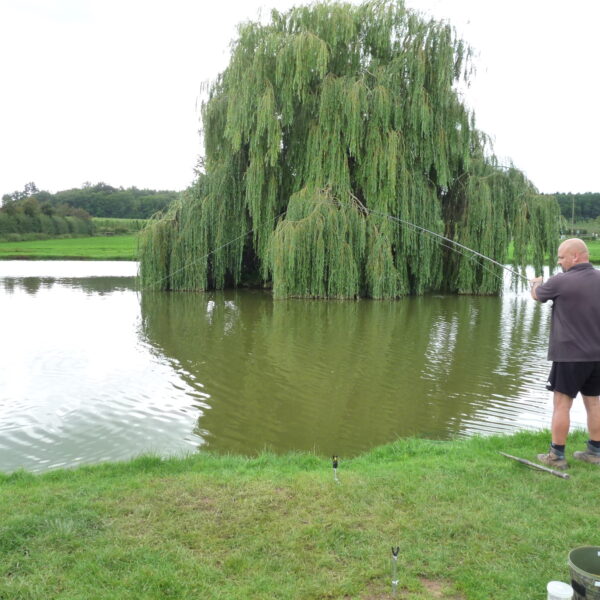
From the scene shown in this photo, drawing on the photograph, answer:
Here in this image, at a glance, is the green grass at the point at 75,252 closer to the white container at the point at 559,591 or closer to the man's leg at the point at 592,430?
the man's leg at the point at 592,430

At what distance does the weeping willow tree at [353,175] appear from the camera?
703 inches

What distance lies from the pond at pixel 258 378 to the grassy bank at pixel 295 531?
1725 mm

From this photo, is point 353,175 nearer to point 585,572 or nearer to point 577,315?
point 577,315

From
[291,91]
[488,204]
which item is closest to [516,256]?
[488,204]

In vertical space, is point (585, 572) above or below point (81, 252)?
below

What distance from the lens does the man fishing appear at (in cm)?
451

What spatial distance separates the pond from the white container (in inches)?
143

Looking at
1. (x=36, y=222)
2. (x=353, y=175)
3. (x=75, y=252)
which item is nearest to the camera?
(x=353, y=175)

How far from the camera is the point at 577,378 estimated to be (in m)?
4.53

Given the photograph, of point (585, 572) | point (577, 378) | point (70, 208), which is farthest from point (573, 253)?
point (70, 208)

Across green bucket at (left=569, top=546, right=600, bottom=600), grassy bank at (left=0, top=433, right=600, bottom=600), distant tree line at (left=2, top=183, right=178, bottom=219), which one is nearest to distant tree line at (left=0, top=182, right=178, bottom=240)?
distant tree line at (left=2, top=183, right=178, bottom=219)

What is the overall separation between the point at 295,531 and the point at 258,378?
562 cm

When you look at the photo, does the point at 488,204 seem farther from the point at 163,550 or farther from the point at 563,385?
the point at 163,550

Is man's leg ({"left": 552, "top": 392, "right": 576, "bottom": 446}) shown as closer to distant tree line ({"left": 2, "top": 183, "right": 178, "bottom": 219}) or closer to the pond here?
the pond
